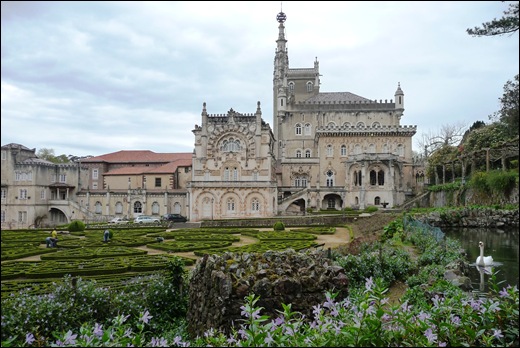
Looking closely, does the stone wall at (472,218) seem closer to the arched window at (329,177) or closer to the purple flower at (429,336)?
the arched window at (329,177)

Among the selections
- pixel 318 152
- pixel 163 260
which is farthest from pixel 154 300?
pixel 318 152

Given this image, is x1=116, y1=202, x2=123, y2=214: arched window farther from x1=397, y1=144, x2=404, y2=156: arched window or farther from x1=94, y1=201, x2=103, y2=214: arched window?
x1=397, y1=144, x2=404, y2=156: arched window

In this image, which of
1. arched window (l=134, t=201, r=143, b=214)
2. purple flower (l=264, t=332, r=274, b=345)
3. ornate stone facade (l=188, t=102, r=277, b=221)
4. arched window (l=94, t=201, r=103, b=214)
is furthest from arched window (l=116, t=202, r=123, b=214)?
purple flower (l=264, t=332, r=274, b=345)

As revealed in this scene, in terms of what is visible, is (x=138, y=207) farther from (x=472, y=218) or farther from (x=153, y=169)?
(x=472, y=218)

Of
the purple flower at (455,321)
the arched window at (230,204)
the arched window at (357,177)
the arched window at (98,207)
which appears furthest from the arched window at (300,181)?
the purple flower at (455,321)

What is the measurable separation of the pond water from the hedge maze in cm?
810

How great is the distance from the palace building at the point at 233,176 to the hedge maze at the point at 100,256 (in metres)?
20.2

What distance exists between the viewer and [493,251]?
19484 mm

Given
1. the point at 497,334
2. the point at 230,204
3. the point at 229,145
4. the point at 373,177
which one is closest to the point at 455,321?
the point at 497,334

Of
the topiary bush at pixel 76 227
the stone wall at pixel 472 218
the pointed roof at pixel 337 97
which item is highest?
the pointed roof at pixel 337 97

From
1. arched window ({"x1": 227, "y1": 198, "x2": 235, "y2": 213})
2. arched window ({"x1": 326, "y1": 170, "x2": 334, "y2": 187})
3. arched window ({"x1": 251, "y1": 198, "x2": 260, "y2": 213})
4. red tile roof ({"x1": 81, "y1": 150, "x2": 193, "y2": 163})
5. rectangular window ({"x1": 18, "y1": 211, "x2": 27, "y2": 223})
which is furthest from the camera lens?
red tile roof ({"x1": 81, "y1": 150, "x2": 193, "y2": 163})

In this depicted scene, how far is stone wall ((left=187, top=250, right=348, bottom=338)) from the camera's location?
827cm

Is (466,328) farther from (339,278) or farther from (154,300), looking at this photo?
(154,300)

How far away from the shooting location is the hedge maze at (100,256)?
46.5 ft
